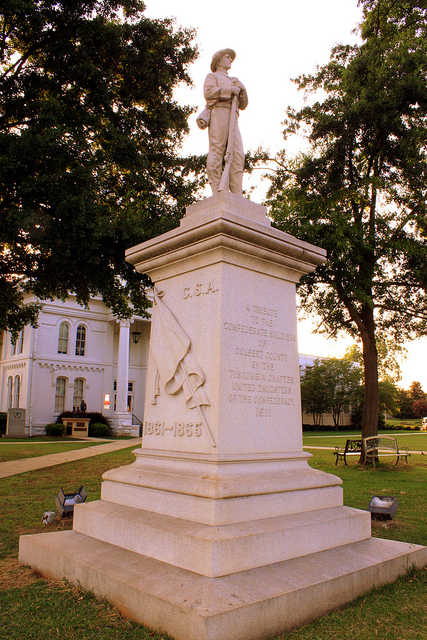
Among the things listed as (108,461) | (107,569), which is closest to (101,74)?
(108,461)

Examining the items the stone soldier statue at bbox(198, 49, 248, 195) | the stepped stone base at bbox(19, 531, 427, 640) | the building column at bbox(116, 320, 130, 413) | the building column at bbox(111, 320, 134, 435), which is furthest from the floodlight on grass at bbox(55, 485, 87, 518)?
the building column at bbox(116, 320, 130, 413)

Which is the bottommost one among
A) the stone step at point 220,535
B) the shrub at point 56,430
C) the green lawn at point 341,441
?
the green lawn at point 341,441

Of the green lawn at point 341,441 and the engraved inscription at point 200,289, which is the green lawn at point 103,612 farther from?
the green lawn at point 341,441

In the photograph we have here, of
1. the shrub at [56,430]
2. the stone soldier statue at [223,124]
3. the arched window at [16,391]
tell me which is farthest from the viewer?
the arched window at [16,391]

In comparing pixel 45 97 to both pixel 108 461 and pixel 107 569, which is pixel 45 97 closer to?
pixel 108 461

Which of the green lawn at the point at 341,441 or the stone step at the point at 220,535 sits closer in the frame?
Answer: the stone step at the point at 220,535

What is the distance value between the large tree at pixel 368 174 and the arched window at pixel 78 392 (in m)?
26.6

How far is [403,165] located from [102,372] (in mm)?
30484

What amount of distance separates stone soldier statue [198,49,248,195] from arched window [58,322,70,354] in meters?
35.6

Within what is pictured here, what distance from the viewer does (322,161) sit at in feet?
51.9

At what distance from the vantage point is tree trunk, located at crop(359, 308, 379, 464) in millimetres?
15906

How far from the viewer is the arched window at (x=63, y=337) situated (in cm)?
3881

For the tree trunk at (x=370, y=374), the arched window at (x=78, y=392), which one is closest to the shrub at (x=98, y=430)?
the arched window at (x=78, y=392)

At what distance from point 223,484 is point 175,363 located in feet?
4.01
